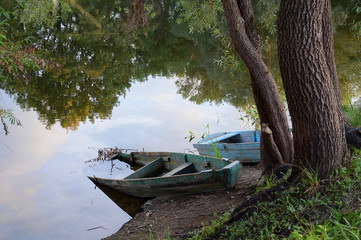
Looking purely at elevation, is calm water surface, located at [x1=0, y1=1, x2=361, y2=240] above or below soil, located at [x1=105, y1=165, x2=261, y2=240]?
above

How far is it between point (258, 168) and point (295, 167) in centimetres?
331

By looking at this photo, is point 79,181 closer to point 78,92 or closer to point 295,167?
point 295,167

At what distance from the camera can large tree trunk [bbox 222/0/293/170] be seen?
492 centimetres

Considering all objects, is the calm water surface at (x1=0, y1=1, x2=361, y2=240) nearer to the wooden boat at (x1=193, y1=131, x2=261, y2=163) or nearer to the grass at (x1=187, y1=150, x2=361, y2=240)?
the wooden boat at (x1=193, y1=131, x2=261, y2=163)

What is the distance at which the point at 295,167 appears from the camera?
384cm

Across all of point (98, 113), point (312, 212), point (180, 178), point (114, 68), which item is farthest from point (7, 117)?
point (114, 68)

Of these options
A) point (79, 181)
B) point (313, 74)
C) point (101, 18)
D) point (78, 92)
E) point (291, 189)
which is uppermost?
point (101, 18)

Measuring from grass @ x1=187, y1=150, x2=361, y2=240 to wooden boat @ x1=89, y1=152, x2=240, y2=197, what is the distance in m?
2.22

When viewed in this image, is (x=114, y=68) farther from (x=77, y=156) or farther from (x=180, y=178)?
(x=180, y=178)

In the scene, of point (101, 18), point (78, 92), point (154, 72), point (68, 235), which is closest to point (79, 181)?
point (68, 235)

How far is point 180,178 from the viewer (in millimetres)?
6230

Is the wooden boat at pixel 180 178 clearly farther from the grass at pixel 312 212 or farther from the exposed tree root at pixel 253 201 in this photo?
the grass at pixel 312 212

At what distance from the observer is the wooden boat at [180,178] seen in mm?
5914

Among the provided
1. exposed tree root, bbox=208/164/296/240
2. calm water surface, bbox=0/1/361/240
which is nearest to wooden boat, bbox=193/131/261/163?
calm water surface, bbox=0/1/361/240
